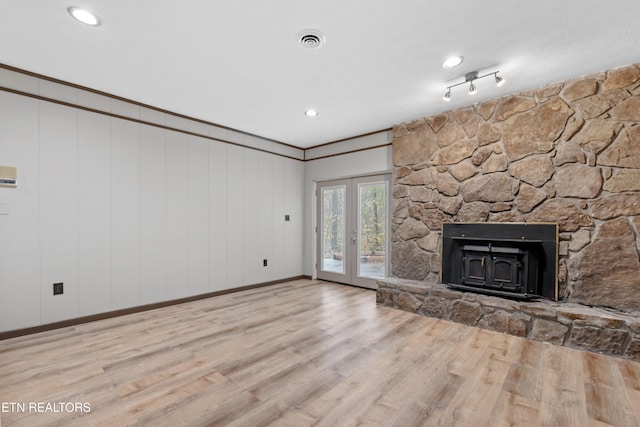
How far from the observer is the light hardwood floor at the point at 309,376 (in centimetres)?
180

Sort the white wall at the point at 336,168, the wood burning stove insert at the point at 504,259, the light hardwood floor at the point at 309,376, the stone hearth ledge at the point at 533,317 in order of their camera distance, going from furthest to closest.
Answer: the white wall at the point at 336,168, the wood burning stove insert at the point at 504,259, the stone hearth ledge at the point at 533,317, the light hardwood floor at the point at 309,376

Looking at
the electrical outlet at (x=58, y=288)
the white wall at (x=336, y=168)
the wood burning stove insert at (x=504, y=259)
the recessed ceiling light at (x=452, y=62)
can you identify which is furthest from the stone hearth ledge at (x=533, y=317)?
the electrical outlet at (x=58, y=288)

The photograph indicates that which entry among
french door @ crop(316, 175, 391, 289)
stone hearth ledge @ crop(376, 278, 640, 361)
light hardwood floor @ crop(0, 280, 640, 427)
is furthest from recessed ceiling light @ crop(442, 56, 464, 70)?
light hardwood floor @ crop(0, 280, 640, 427)

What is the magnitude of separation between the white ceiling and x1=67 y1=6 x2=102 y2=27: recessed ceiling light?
43 millimetres

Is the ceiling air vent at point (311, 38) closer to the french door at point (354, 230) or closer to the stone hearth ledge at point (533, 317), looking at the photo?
the french door at point (354, 230)

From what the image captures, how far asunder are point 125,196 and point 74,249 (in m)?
0.80

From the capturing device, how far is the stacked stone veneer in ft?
9.23

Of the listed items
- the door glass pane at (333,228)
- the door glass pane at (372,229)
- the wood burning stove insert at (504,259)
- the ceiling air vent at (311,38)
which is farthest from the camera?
the door glass pane at (333,228)

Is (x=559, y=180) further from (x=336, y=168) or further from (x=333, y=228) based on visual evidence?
(x=333, y=228)

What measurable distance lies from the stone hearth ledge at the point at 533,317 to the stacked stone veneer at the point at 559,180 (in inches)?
0.7

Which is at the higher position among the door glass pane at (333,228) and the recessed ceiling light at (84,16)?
the recessed ceiling light at (84,16)

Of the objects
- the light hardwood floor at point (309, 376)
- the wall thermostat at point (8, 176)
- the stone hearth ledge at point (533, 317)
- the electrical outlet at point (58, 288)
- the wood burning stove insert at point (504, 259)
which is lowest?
the light hardwood floor at point (309, 376)

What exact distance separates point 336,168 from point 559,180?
10.8 ft

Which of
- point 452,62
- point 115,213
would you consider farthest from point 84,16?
point 452,62
